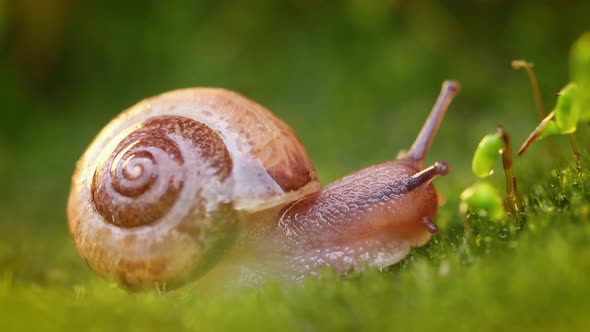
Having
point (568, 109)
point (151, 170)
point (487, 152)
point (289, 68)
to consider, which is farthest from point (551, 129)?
point (289, 68)

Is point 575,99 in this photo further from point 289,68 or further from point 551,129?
point 289,68

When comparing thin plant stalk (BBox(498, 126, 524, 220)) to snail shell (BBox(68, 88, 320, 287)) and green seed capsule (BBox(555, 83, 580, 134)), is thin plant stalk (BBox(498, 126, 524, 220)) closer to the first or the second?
green seed capsule (BBox(555, 83, 580, 134))

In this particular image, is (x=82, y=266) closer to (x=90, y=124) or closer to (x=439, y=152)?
(x=90, y=124)

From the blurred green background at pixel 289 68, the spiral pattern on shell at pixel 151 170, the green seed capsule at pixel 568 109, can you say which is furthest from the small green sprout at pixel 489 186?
Result: the blurred green background at pixel 289 68

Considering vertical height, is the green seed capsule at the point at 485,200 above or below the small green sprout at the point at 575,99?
below

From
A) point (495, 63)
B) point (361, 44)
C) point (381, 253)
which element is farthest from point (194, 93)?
point (495, 63)

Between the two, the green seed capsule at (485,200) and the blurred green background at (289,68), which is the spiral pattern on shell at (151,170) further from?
the blurred green background at (289,68)

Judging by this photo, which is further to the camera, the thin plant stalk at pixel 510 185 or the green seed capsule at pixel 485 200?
the thin plant stalk at pixel 510 185
